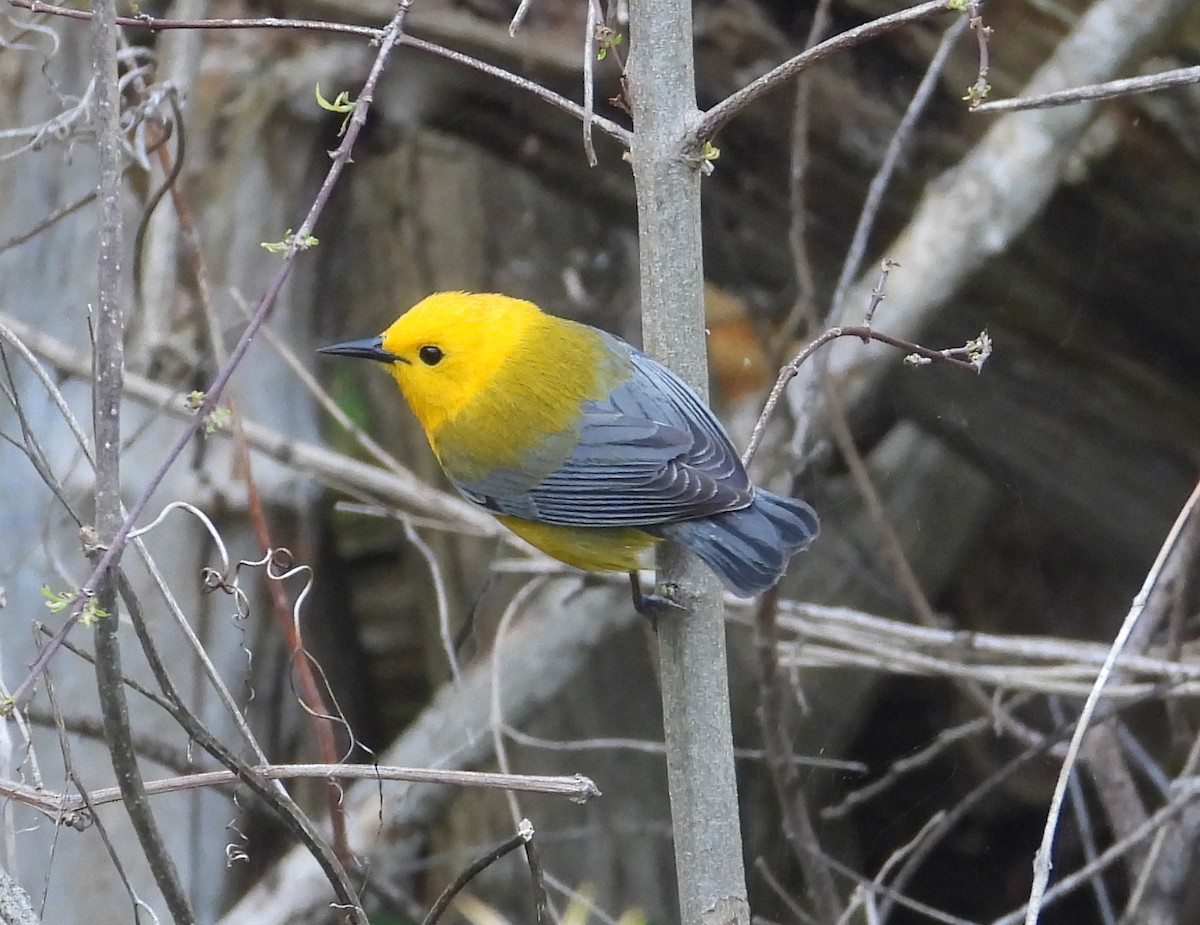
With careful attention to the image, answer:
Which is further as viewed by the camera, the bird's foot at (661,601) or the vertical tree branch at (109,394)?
the bird's foot at (661,601)

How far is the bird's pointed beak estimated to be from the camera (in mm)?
2625

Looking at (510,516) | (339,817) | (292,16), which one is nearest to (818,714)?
(510,516)

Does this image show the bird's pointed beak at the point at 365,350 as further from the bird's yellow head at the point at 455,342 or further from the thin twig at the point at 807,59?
the thin twig at the point at 807,59

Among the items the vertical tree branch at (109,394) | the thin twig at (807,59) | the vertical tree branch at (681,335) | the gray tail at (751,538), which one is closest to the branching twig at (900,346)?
the vertical tree branch at (681,335)

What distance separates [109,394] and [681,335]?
92cm

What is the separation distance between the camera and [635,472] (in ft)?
8.65

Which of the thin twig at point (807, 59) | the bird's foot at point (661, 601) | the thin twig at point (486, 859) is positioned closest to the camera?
the thin twig at point (486, 859)

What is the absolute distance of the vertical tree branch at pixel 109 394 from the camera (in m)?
1.16

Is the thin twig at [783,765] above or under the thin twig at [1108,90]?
under

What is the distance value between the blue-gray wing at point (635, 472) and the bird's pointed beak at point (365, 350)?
331 millimetres

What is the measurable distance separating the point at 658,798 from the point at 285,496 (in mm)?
1426

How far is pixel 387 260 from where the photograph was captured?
4707 millimetres

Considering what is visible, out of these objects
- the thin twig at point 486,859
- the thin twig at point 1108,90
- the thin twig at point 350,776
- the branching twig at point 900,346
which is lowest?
the thin twig at point 486,859

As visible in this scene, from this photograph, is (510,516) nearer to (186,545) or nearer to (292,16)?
(186,545)
